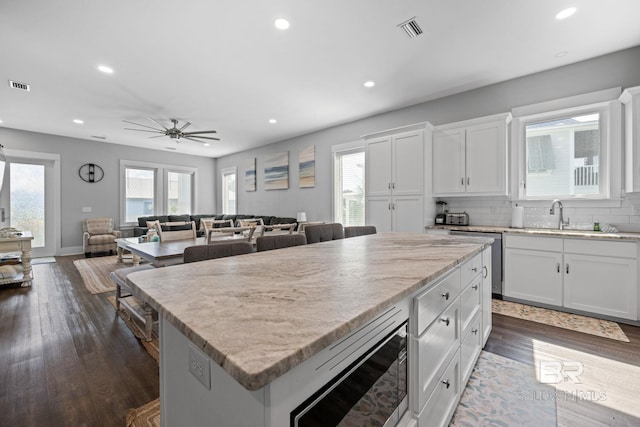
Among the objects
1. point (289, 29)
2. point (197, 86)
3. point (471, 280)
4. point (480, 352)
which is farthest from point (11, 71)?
point (480, 352)

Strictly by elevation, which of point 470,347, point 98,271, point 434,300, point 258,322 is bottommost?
point 98,271

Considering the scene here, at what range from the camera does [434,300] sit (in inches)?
46.1

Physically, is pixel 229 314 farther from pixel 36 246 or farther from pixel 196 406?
pixel 36 246

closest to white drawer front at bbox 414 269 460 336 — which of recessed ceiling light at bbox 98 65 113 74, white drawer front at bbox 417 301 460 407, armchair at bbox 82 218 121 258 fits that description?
white drawer front at bbox 417 301 460 407

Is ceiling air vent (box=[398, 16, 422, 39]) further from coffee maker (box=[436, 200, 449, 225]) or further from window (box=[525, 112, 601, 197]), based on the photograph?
coffee maker (box=[436, 200, 449, 225])

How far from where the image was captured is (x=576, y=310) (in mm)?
Result: 2822

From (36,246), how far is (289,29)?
292 inches

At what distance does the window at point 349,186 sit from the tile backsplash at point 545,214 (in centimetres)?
166

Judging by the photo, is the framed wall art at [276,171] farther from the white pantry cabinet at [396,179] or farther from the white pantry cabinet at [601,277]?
the white pantry cabinet at [601,277]

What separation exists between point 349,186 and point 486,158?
2.47 metres

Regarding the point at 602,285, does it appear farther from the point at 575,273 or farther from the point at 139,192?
the point at 139,192

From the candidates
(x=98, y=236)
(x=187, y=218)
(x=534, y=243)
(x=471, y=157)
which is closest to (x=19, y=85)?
(x=98, y=236)

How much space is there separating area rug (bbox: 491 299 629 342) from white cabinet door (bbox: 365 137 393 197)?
2071mm

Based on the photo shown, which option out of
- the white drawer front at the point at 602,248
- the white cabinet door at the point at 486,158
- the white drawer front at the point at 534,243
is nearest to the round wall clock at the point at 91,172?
the white cabinet door at the point at 486,158
